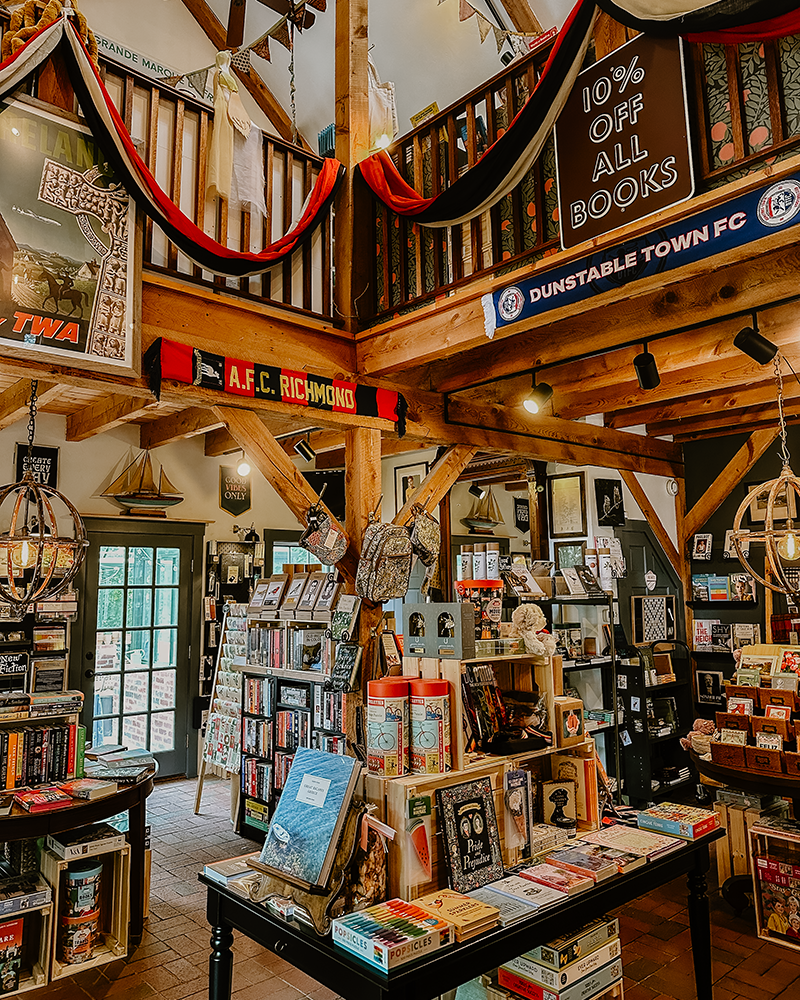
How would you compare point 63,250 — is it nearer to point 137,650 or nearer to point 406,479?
point 137,650

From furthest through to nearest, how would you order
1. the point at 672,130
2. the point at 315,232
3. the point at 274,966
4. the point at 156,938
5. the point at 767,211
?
the point at 315,232 → the point at 156,938 → the point at 274,966 → the point at 672,130 → the point at 767,211

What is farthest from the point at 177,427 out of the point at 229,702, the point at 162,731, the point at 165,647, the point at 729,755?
the point at 729,755

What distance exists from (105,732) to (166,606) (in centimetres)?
129

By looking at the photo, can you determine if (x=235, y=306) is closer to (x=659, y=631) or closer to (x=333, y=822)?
(x=333, y=822)

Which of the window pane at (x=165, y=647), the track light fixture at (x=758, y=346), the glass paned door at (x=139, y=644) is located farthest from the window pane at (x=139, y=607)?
the track light fixture at (x=758, y=346)

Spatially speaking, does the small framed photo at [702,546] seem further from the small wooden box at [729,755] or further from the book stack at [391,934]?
the book stack at [391,934]

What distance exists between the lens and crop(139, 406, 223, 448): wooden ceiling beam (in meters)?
6.17

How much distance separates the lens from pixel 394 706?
2727mm

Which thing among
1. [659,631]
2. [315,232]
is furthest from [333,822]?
[659,631]

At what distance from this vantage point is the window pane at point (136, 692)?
7.07 meters

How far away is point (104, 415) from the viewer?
242 inches

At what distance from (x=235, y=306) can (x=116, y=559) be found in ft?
12.9

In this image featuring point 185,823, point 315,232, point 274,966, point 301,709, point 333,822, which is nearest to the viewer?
point 333,822

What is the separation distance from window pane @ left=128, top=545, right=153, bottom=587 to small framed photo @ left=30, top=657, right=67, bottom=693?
1.04m
